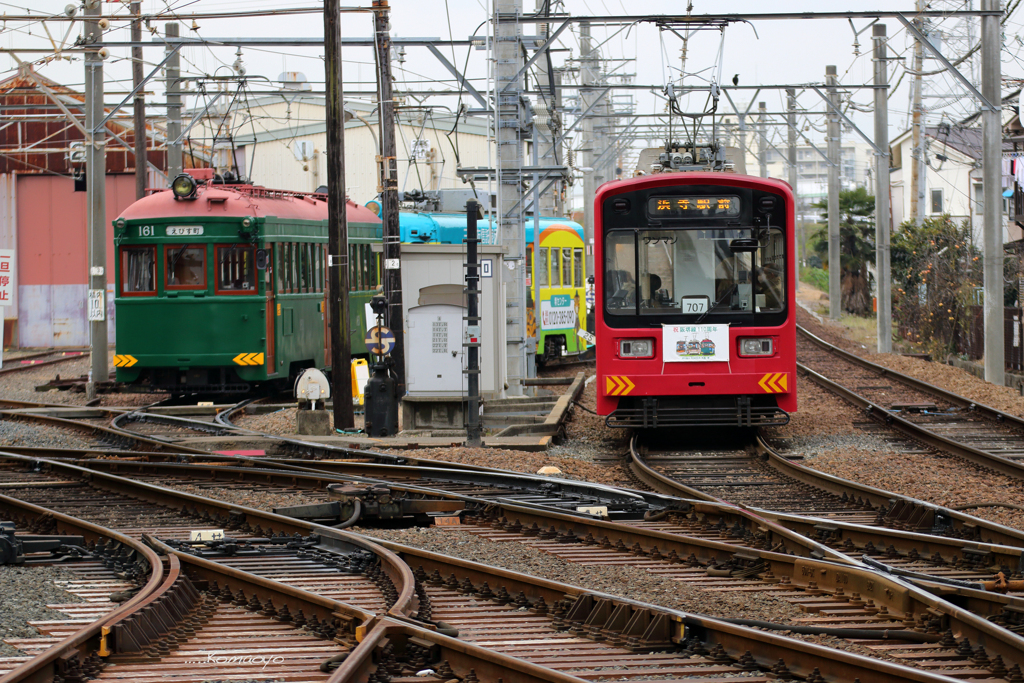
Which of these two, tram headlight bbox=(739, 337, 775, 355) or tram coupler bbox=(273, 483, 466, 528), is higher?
tram headlight bbox=(739, 337, 775, 355)

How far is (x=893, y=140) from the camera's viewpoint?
58.8 meters

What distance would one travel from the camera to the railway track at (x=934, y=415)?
39.2ft

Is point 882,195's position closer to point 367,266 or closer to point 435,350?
point 367,266

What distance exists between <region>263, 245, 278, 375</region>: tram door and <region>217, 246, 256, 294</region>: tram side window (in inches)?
9.1

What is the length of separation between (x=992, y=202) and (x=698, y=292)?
9513mm

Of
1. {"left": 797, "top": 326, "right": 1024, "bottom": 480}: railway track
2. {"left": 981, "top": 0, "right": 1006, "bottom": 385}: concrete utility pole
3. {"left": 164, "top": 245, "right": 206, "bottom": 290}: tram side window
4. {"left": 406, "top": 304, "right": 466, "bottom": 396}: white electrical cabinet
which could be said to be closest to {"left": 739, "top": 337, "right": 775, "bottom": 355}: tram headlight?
{"left": 797, "top": 326, "right": 1024, "bottom": 480}: railway track

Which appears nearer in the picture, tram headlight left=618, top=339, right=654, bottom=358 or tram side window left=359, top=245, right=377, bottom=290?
tram headlight left=618, top=339, right=654, bottom=358

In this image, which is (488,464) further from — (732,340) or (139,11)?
(139,11)

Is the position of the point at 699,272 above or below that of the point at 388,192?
below

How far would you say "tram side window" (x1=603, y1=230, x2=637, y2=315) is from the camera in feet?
41.9

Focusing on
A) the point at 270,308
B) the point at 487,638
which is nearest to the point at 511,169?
the point at 270,308

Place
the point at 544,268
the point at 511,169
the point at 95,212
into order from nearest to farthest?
the point at 511,169 → the point at 95,212 → the point at 544,268

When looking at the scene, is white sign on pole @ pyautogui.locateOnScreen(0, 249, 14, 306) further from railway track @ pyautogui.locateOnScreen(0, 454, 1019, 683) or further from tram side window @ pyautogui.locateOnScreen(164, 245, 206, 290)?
railway track @ pyautogui.locateOnScreen(0, 454, 1019, 683)

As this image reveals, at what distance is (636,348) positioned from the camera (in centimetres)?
1277
